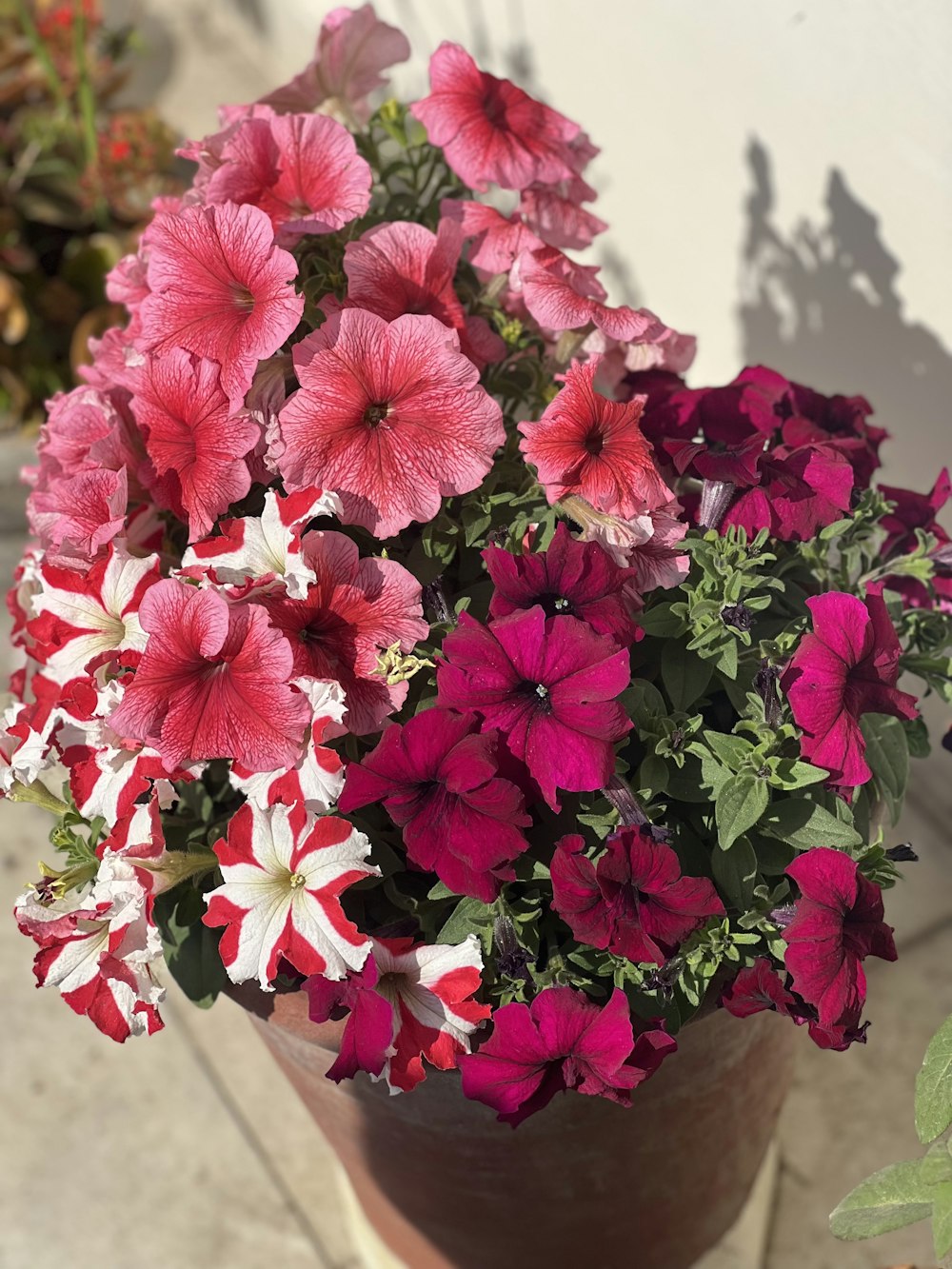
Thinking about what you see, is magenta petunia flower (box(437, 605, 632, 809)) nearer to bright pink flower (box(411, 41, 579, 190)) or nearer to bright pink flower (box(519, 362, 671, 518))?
bright pink flower (box(519, 362, 671, 518))

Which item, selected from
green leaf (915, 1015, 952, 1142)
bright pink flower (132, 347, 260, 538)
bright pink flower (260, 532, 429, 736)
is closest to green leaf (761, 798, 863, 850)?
green leaf (915, 1015, 952, 1142)

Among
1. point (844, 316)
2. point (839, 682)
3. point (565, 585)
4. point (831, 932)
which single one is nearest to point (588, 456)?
point (565, 585)

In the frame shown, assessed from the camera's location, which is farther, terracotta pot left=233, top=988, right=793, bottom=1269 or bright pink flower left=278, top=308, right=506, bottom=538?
terracotta pot left=233, top=988, right=793, bottom=1269

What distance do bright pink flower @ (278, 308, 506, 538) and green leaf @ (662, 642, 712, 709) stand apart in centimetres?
17

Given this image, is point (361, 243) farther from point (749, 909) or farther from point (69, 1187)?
point (69, 1187)

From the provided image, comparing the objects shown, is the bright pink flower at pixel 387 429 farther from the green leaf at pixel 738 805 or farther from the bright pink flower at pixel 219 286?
the green leaf at pixel 738 805

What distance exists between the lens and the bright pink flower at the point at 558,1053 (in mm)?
735

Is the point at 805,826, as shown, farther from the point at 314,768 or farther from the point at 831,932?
the point at 314,768

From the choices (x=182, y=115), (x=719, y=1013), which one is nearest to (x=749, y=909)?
(x=719, y=1013)

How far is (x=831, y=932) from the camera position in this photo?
74 centimetres

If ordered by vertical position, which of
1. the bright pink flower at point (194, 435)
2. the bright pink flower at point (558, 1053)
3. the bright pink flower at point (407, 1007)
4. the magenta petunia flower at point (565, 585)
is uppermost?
the magenta petunia flower at point (565, 585)

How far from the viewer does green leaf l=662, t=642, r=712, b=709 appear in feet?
2.71

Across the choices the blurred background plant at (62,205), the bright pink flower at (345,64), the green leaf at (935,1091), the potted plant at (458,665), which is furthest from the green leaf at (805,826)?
the blurred background plant at (62,205)

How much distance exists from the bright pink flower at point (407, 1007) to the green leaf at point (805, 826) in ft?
0.66
